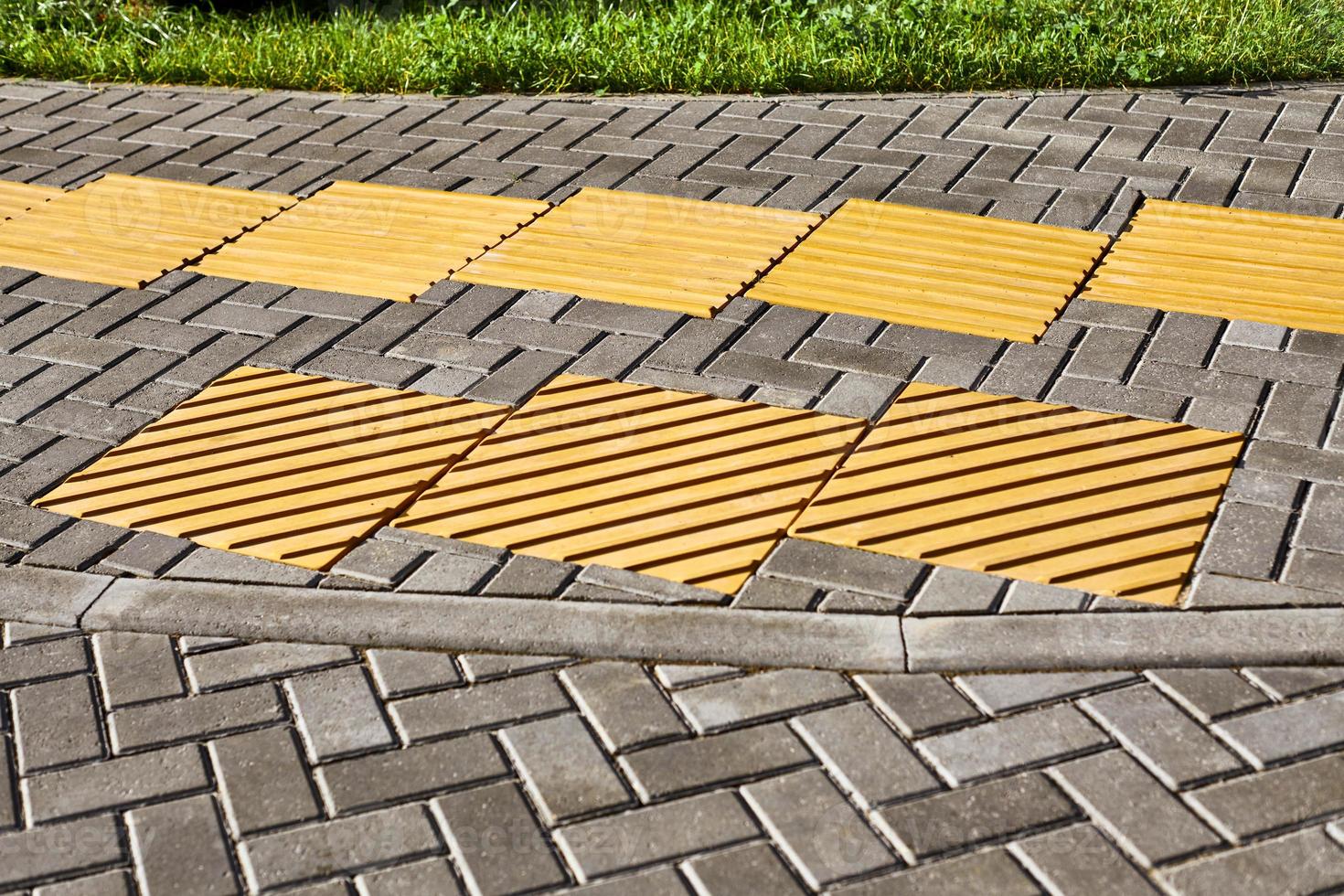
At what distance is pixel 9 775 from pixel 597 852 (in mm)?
1254

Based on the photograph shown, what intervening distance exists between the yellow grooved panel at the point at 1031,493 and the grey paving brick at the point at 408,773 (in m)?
1.06

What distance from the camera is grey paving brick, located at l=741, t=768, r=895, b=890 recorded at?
2.64 meters

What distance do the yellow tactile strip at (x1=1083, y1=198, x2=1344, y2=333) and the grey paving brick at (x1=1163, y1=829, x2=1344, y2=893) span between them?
2359 millimetres

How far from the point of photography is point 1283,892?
8.27ft

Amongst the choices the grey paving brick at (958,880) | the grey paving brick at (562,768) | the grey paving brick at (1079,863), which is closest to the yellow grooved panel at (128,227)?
the grey paving brick at (562,768)

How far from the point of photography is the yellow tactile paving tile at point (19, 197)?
5.93 m

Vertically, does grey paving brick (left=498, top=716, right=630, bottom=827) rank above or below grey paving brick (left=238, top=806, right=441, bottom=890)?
below

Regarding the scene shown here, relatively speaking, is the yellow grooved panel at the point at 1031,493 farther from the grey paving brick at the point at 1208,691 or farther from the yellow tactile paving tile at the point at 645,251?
the yellow tactile paving tile at the point at 645,251

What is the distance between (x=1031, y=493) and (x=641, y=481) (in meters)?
1.03

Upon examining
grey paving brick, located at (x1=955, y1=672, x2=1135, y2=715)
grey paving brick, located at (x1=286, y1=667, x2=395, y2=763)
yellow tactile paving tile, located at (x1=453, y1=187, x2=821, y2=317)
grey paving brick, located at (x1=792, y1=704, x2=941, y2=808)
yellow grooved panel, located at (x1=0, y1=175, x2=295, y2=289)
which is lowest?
grey paving brick, located at (x1=792, y1=704, x2=941, y2=808)

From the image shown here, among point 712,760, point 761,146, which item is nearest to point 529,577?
point 712,760

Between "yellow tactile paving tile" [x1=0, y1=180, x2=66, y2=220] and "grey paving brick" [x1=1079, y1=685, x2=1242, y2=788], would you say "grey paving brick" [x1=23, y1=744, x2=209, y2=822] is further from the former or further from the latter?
"yellow tactile paving tile" [x1=0, y1=180, x2=66, y2=220]

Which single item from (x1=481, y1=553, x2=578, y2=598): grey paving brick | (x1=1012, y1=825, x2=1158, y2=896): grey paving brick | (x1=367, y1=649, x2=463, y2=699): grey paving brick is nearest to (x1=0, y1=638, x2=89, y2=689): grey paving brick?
(x1=367, y1=649, x2=463, y2=699): grey paving brick

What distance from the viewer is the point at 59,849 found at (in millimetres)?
2748
